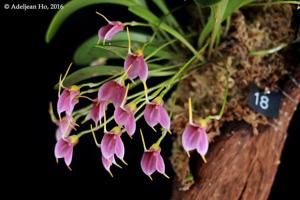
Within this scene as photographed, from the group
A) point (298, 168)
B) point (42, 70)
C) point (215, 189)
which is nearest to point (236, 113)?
point (215, 189)

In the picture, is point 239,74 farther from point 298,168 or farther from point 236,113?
point 298,168

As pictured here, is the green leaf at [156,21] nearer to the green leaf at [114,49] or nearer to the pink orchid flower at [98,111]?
the green leaf at [114,49]

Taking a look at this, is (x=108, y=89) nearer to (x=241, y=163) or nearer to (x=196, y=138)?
(x=196, y=138)

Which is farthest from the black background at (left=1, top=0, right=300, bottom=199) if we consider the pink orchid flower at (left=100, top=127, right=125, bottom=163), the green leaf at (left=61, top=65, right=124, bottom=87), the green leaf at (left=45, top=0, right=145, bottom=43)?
the pink orchid flower at (left=100, top=127, right=125, bottom=163)

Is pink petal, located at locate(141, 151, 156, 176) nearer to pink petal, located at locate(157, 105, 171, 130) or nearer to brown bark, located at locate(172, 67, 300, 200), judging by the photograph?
pink petal, located at locate(157, 105, 171, 130)

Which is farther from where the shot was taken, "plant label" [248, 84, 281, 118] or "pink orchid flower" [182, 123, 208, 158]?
"plant label" [248, 84, 281, 118]

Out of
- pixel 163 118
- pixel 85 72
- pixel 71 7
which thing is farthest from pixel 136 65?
pixel 71 7
